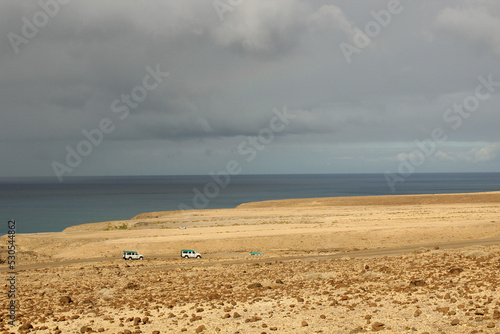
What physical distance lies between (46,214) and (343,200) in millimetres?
95817

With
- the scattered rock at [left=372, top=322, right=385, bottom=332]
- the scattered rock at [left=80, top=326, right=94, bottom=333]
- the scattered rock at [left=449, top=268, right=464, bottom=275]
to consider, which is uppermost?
the scattered rock at [left=80, top=326, right=94, bottom=333]

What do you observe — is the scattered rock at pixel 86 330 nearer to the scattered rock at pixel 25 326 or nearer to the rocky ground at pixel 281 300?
the rocky ground at pixel 281 300

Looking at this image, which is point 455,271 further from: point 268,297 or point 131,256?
point 131,256


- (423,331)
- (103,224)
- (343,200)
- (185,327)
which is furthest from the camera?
(343,200)

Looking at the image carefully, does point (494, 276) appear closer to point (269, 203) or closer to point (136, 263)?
point (136, 263)

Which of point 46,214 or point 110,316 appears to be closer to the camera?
point 110,316

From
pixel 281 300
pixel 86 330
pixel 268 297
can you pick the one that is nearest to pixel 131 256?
pixel 268 297

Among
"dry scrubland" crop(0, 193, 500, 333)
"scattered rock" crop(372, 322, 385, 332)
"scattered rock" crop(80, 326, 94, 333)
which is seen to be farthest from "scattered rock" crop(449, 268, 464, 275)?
"scattered rock" crop(80, 326, 94, 333)

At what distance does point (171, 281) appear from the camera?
93.4ft

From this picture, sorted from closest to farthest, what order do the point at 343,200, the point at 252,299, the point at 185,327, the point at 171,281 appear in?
the point at 185,327, the point at 252,299, the point at 171,281, the point at 343,200

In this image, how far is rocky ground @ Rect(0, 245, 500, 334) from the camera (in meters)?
17.5

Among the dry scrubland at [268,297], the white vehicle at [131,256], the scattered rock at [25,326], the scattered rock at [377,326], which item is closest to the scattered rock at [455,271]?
the dry scrubland at [268,297]

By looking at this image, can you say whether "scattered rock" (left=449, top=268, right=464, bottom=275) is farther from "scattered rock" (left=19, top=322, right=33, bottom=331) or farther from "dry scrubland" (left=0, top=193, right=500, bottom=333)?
"scattered rock" (left=19, top=322, right=33, bottom=331)

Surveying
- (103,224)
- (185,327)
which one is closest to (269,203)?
(103,224)
